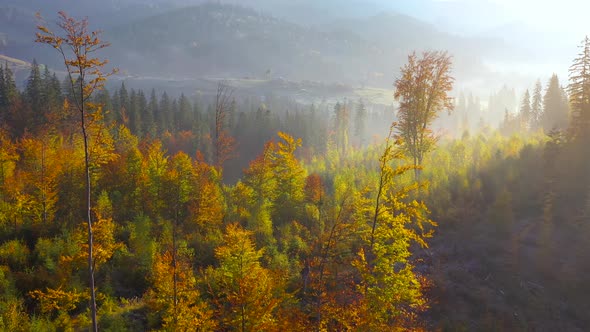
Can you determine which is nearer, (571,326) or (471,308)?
(571,326)

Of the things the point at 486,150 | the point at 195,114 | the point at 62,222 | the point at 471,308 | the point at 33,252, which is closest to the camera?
the point at 471,308

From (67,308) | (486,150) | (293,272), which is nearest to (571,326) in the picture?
(293,272)

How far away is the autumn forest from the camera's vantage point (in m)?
15.3

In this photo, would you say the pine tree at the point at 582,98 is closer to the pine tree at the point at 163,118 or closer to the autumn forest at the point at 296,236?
the autumn forest at the point at 296,236

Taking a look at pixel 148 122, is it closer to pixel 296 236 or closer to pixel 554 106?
pixel 296 236

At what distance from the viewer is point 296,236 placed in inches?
1167

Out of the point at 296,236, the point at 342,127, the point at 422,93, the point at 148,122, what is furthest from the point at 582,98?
the point at 148,122

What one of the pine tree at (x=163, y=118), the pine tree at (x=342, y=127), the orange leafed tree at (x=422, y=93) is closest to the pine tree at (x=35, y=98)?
the pine tree at (x=163, y=118)

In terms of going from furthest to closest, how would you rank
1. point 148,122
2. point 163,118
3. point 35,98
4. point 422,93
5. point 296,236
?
point 163,118 < point 148,122 < point 35,98 < point 422,93 < point 296,236

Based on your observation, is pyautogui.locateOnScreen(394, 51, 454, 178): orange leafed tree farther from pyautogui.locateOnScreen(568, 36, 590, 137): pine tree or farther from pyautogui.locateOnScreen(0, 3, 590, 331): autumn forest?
pyautogui.locateOnScreen(568, 36, 590, 137): pine tree

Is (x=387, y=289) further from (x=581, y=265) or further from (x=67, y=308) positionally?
(x=67, y=308)

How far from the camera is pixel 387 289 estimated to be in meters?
14.1

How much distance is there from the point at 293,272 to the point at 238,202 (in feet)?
36.6

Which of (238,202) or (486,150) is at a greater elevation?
(486,150)
